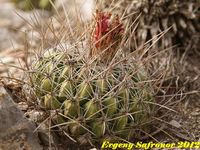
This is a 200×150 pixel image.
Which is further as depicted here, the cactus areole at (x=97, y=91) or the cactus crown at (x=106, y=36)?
the cactus crown at (x=106, y=36)

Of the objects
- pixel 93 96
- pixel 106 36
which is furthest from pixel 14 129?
pixel 106 36

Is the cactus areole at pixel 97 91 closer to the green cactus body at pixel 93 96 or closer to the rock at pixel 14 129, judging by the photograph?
the green cactus body at pixel 93 96

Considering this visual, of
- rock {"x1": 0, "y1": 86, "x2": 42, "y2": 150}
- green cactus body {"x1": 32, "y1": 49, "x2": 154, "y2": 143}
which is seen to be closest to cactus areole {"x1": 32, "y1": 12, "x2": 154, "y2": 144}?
green cactus body {"x1": 32, "y1": 49, "x2": 154, "y2": 143}

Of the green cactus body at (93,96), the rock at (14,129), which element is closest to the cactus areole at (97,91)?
the green cactus body at (93,96)

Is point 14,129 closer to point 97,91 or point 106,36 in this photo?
point 97,91

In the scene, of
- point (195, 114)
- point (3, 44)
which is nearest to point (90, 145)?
point (195, 114)
